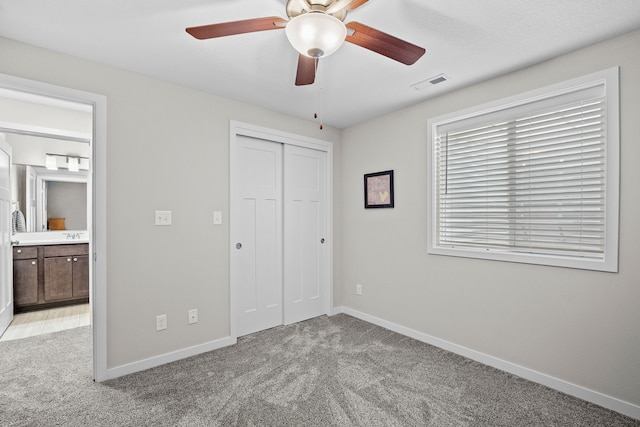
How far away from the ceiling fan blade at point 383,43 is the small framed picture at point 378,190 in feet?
5.51

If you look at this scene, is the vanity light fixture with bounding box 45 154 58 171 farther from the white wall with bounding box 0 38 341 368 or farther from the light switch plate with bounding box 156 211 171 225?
the light switch plate with bounding box 156 211 171 225

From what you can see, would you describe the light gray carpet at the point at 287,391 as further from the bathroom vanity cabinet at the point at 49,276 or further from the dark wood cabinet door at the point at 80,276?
the dark wood cabinet door at the point at 80,276

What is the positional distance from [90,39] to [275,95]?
4.47 ft

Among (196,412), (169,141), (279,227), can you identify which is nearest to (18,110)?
(169,141)

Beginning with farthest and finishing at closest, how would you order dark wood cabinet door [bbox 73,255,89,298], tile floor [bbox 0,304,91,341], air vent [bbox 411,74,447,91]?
dark wood cabinet door [bbox 73,255,89,298], tile floor [bbox 0,304,91,341], air vent [bbox 411,74,447,91]

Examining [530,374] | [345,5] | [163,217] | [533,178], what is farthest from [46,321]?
[533,178]

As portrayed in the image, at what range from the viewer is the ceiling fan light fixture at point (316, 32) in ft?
4.42

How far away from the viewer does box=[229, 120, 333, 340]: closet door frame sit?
292 centimetres

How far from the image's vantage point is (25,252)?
3.77 m

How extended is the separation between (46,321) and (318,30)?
14.0 ft

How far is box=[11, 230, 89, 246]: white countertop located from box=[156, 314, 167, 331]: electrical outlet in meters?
2.52

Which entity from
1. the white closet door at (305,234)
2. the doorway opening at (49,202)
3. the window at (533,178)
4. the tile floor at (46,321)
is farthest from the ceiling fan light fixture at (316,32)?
the tile floor at (46,321)

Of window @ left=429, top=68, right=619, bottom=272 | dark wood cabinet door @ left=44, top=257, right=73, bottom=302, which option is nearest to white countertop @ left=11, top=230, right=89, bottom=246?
dark wood cabinet door @ left=44, top=257, right=73, bottom=302

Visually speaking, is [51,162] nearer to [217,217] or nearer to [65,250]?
[65,250]
